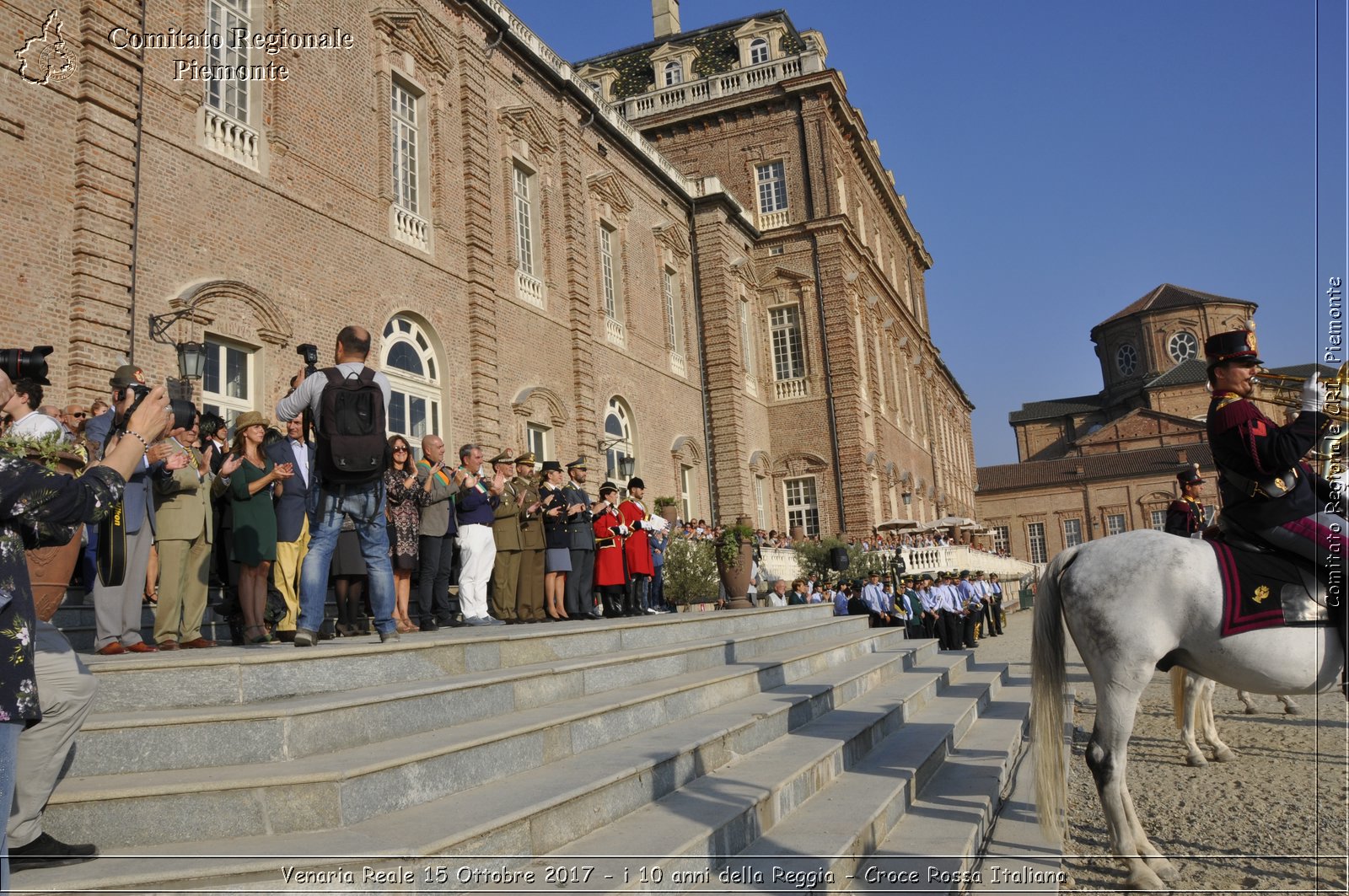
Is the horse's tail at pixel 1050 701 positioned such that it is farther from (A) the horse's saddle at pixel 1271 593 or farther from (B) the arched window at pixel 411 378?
(B) the arched window at pixel 411 378

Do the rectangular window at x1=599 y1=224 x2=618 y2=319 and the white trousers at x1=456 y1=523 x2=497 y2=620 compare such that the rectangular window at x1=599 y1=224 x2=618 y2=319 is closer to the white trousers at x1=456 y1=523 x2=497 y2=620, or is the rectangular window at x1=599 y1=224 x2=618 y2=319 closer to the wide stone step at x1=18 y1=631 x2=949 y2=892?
the white trousers at x1=456 y1=523 x2=497 y2=620

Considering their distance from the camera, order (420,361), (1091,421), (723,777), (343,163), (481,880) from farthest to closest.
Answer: (1091,421) → (420,361) → (343,163) → (723,777) → (481,880)

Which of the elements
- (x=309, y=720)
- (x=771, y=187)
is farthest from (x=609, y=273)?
(x=309, y=720)

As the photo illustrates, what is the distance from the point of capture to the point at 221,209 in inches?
539

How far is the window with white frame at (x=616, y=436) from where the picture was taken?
25125mm

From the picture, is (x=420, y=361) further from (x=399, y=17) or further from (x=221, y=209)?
(x=399, y=17)

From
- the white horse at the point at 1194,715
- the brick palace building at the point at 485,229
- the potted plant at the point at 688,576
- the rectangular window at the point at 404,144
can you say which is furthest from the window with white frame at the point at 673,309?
the white horse at the point at 1194,715

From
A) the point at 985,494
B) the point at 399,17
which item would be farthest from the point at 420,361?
the point at 985,494

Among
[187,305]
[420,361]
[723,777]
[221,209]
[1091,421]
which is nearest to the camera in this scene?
[723,777]

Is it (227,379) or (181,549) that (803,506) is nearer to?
(227,379)

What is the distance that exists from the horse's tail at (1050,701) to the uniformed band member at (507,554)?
6590 millimetres

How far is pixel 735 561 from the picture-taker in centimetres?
1708

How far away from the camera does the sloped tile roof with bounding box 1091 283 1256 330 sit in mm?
78938

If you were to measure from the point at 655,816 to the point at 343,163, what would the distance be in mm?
14604
